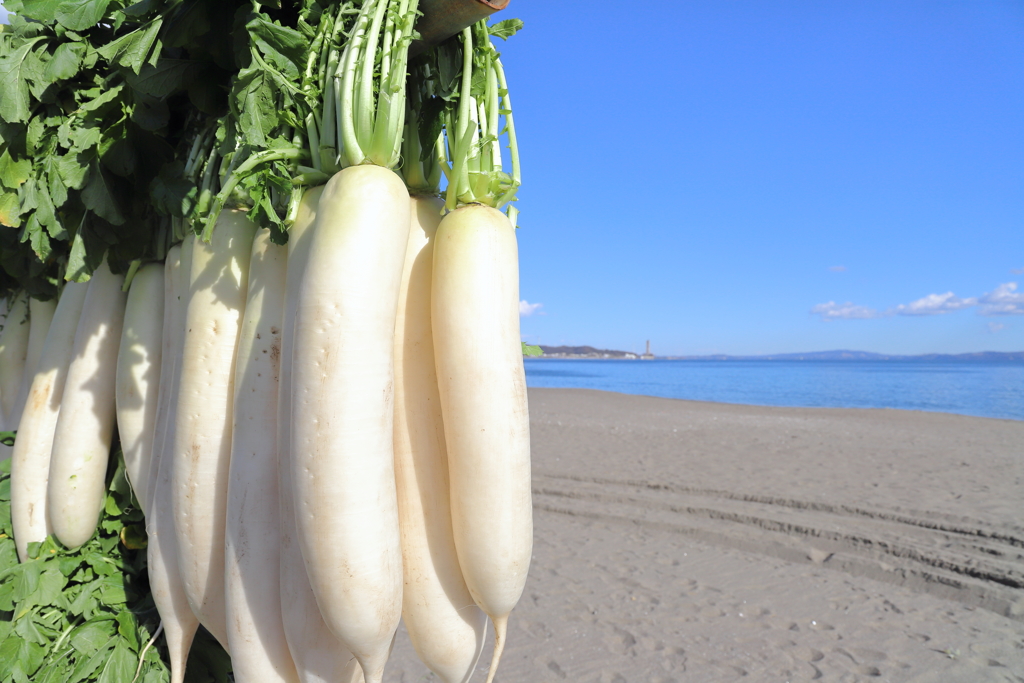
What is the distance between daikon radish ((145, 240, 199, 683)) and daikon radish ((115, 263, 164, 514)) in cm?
11

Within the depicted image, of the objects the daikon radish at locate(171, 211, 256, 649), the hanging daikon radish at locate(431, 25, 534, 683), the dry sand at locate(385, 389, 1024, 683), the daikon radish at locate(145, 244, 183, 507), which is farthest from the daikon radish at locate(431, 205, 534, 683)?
the dry sand at locate(385, 389, 1024, 683)

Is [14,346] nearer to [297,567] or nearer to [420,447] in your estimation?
[297,567]

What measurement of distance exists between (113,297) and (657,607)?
15.9 ft

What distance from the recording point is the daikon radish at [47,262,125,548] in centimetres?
194

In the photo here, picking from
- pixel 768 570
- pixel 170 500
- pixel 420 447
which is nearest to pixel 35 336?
pixel 170 500

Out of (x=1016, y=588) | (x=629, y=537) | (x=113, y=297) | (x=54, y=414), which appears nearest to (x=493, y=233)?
(x=113, y=297)

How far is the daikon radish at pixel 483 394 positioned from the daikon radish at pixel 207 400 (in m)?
0.52

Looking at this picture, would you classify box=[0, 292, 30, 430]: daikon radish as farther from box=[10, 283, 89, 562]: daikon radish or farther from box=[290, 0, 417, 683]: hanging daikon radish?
box=[290, 0, 417, 683]: hanging daikon radish

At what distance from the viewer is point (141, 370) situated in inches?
71.7

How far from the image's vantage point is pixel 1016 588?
5652 mm

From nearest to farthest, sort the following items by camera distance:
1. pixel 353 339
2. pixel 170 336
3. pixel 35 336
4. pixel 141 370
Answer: pixel 353 339 < pixel 170 336 < pixel 141 370 < pixel 35 336

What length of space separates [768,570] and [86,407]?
Answer: 615cm

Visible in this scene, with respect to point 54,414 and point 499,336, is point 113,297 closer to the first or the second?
point 54,414

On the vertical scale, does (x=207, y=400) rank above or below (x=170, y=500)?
above
